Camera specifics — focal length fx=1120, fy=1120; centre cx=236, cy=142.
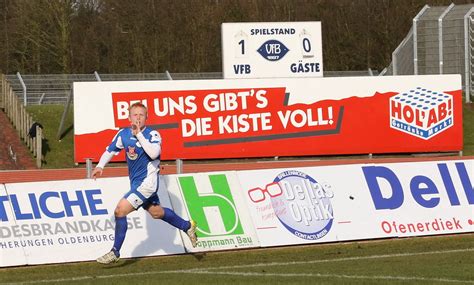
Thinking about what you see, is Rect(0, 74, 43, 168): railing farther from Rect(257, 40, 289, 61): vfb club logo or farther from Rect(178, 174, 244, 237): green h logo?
Rect(178, 174, 244, 237): green h logo

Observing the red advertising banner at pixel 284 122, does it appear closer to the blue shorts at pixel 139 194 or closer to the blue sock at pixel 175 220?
the blue sock at pixel 175 220

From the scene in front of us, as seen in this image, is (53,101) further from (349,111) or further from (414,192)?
(414,192)

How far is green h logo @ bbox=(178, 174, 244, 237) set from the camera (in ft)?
52.1

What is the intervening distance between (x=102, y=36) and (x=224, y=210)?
43951mm

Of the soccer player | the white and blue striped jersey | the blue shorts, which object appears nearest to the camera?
the soccer player

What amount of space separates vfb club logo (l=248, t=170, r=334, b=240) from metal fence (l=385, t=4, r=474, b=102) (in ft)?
87.1

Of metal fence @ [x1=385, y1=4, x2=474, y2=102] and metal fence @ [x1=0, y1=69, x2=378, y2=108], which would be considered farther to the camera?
metal fence @ [x1=0, y1=69, x2=378, y2=108]

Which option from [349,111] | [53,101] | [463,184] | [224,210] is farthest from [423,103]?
[224,210]

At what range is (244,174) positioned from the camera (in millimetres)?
16500

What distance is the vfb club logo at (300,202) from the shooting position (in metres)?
16.4

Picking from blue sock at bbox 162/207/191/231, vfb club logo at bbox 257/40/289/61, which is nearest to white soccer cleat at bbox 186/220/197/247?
blue sock at bbox 162/207/191/231

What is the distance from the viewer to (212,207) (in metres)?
16.0

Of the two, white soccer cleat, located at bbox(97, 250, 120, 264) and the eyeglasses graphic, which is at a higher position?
the eyeglasses graphic

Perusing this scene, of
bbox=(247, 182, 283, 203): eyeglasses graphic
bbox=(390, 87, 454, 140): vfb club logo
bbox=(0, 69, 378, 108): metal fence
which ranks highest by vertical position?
bbox=(247, 182, 283, 203): eyeglasses graphic
